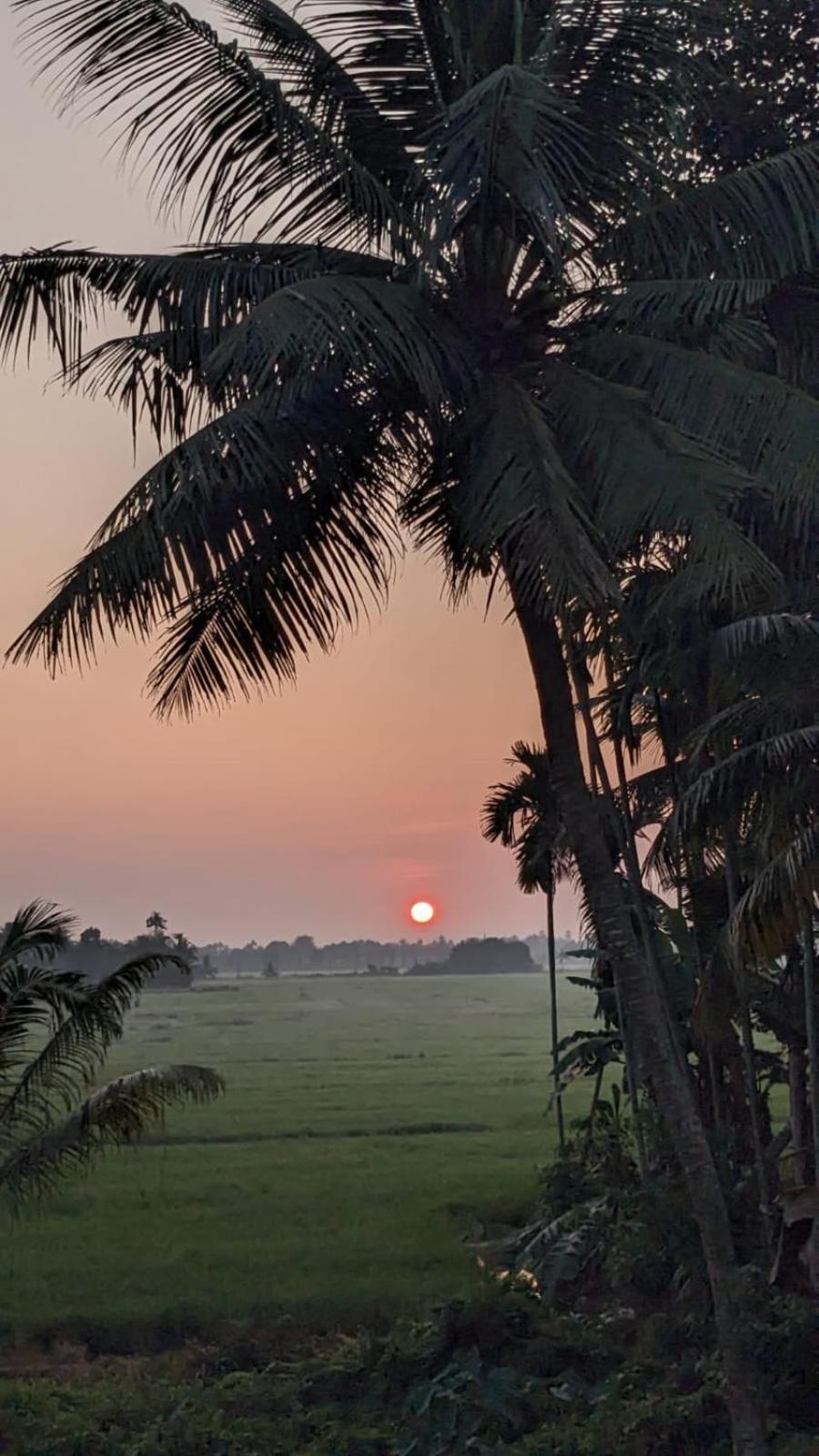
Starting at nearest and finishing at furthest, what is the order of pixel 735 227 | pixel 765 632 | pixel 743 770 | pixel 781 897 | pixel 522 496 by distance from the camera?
pixel 522 496 → pixel 735 227 → pixel 781 897 → pixel 765 632 → pixel 743 770

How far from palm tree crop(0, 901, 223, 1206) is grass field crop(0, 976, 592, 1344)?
4.03 meters

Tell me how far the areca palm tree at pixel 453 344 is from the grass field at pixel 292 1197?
29.7 feet

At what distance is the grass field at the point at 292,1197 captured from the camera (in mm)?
17375

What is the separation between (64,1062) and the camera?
407 inches

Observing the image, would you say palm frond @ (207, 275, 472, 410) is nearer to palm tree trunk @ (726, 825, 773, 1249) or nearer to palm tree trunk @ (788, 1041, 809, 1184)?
palm tree trunk @ (726, 825, 773, 1249)

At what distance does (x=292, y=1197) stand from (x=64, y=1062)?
1576 cm

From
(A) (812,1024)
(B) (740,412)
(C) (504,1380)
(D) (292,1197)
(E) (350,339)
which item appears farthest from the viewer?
(D) (292,1197)

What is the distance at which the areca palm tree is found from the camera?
248 inches

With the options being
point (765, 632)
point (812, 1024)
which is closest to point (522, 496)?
point (765, 632)

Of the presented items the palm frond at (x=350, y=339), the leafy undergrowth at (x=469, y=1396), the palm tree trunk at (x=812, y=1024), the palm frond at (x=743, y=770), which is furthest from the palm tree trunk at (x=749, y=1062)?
the palm frond at (x=350, y=339)

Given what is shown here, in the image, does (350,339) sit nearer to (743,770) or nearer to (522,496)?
(522,496)

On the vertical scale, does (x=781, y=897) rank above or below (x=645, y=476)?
below

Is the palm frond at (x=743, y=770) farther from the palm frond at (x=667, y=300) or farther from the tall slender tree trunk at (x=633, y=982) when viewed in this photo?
the palm frond at (x=667, y=300)

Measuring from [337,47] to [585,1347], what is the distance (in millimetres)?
10370
